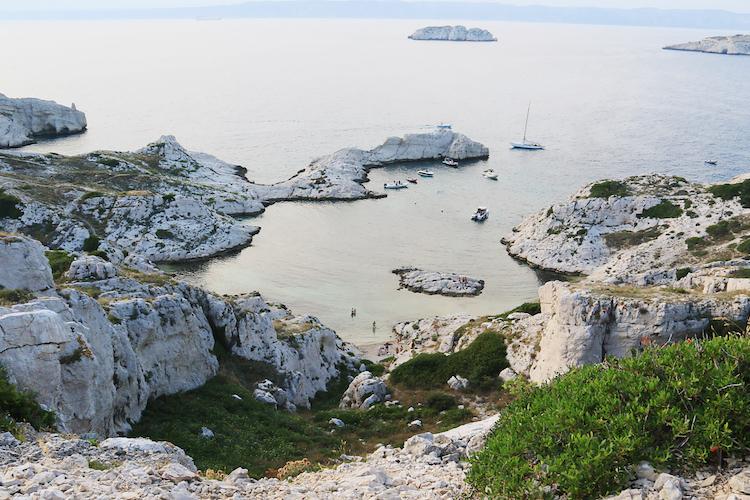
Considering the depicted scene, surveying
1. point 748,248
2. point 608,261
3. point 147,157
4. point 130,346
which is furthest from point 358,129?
point 130,346

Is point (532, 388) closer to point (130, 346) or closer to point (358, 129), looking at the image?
point (130, 346)

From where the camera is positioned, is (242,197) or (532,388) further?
(242,197)

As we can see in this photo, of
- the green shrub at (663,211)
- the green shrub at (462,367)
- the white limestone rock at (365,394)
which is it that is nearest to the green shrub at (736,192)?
the green shrub at (663,211)

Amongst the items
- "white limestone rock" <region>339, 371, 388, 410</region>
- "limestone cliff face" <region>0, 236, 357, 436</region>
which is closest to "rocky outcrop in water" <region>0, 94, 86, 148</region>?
"limestone cliff face" <region>0, 236, 357, 436</region>

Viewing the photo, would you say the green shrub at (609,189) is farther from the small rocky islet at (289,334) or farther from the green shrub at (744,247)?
the green shrub at (744,247)

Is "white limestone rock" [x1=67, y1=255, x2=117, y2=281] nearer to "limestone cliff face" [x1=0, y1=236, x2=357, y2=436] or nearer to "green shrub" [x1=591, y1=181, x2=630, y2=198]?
"limestone cliff face" [x1=0, y1=236, x2=357, y2=436]
